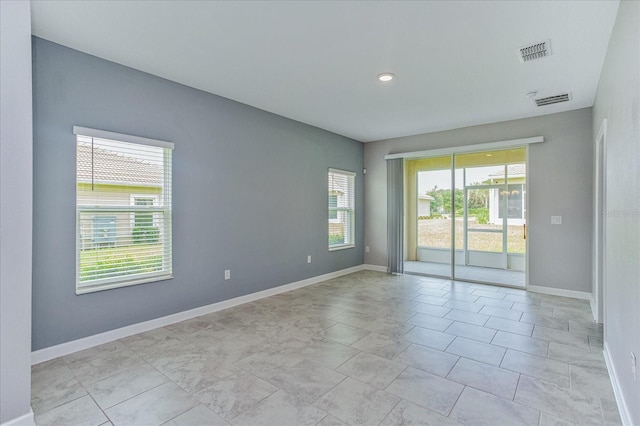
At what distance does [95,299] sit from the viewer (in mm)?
3082

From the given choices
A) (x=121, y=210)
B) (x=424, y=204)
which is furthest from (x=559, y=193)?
(x=121, y=210)

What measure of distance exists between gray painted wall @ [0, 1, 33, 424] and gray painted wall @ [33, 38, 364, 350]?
1.02 m

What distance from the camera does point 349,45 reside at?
113 inches

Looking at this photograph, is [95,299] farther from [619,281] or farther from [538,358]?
[619,281]

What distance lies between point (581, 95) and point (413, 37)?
2842 millimetres

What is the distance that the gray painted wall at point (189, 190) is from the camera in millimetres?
2812

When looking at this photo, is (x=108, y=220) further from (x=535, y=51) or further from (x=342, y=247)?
(x=535, y=51)

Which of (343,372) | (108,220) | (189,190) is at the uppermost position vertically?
(189,190)

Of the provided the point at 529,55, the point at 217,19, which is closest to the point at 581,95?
the point at 529,55

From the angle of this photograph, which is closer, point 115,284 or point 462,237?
point 115,284

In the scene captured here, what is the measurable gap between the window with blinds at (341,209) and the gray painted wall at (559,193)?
97.6 inches

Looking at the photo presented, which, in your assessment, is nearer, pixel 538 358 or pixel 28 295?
pixel 28 295

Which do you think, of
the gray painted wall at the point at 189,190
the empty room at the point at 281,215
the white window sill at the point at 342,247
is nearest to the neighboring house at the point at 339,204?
the white window sill at the point at 342,247

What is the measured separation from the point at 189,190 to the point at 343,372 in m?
2.62
